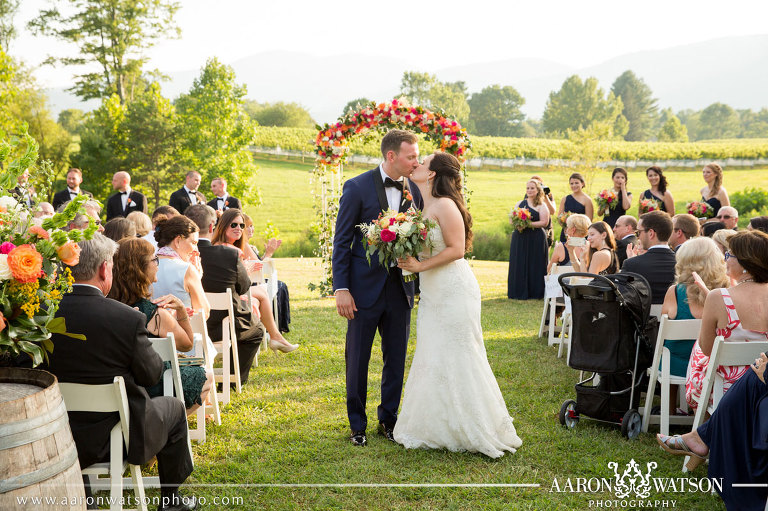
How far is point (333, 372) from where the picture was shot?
6691mm

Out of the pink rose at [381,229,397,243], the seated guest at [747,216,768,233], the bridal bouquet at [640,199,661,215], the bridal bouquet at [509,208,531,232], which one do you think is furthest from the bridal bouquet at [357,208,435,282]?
the bridal bouquet at [509,208,531,232]

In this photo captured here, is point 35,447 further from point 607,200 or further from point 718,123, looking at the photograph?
point 718,123

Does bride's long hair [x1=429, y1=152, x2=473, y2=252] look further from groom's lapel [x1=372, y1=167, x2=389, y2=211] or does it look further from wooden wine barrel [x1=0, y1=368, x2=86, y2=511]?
wooden wine barrel [x1=0, y1=368, x2=86, y2=511]

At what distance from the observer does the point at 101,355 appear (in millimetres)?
3037

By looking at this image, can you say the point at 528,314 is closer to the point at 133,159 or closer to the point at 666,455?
the point at 666,455

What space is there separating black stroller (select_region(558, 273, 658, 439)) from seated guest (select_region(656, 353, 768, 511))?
1.10m

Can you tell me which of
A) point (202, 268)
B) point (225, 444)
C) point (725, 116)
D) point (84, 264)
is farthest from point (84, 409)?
point (725, 116)

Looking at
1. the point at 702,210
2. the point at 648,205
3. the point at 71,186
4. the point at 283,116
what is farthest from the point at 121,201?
the point at 283,116

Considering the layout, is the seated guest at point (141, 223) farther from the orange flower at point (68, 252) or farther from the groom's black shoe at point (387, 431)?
the orange flower at point (68, 252)

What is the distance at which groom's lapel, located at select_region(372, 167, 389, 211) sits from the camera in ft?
14.9

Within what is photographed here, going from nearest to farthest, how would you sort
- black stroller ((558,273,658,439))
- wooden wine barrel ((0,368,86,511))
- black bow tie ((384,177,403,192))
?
wooden wine barrel ((0,368,86,511)) → black bow tie ((384,177,403,192)) → black stroller ((558,273,658,439))

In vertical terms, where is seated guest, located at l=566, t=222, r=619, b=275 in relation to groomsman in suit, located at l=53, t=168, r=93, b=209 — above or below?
below

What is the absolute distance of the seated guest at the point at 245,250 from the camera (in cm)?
660

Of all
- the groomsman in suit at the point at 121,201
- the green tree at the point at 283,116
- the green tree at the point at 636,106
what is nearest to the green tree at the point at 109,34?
the groomsman in suit at the point at 121,201
